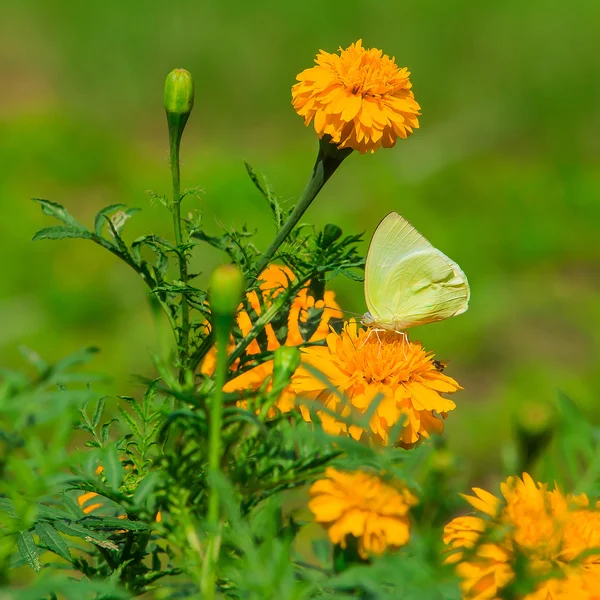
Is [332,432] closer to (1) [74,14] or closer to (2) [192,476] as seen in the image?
(2) [192,476]

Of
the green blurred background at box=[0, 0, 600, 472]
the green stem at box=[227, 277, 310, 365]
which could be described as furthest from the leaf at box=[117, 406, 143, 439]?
the green blurred background at box=[0, 0, 600, 472]

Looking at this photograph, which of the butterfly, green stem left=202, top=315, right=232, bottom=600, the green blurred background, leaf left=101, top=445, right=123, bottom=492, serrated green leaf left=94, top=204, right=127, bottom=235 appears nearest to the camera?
green stem left=202, top=315, right=232, bottom=600

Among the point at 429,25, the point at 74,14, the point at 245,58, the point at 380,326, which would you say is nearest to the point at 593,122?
the point at 429,25

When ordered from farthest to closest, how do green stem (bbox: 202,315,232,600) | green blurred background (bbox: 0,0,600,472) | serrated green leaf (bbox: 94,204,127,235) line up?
green blurred background (bbox: 0,0,600,472) < serrated green leaf (bbox: 94,204,127,235) < green stem (bbox: 202,315,232,600)

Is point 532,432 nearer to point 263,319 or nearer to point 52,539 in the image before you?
point 263,319

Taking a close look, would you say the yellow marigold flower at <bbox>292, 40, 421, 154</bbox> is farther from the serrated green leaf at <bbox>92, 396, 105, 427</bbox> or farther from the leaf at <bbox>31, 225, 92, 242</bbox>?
the serrated green leaf at <bbox>92, 396, 105, 427</bbox>

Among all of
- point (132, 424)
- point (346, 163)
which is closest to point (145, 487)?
point (132, 424)
